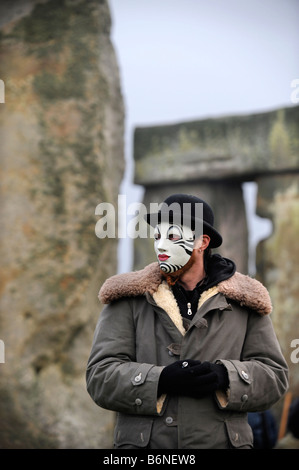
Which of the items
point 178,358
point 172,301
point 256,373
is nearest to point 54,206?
point 172,301

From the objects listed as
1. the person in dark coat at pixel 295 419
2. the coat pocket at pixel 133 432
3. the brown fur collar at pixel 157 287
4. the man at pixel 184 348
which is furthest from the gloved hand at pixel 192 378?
the person in dark coat at pixel 295 419

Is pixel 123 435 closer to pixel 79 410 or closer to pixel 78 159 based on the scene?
pixel 79 410

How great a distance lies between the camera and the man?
2377 millimetres

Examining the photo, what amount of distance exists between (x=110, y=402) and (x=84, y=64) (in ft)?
11.7

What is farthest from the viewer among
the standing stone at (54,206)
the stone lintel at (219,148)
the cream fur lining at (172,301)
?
the stone lintel at (219,148)

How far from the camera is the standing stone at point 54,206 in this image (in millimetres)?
5020

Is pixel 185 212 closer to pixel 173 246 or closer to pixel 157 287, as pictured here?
pixel 173 246

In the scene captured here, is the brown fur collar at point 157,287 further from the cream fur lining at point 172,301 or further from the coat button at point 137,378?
the coat button at point 137,378

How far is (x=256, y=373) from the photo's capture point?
2443mm

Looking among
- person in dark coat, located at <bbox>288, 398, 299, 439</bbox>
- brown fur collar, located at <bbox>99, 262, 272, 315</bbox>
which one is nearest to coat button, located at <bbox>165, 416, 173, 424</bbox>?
brown fur collar, located at <bbox>99, 262, 272, 315</bbox>

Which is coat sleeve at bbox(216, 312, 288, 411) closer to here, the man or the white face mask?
the man

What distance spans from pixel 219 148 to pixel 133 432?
160 inches
